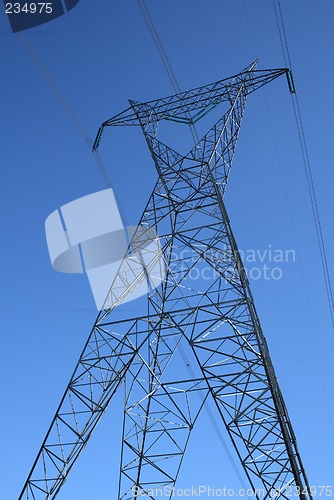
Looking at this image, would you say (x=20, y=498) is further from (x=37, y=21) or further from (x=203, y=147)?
(x=37, y=21)

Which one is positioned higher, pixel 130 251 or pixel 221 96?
pixel 221 96

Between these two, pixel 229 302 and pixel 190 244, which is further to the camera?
pixel 190 244

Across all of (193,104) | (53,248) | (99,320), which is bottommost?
(99,320)

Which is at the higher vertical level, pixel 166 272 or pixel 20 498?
pixel 166 272

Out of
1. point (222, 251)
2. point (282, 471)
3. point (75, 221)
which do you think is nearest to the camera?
point (282, 471)

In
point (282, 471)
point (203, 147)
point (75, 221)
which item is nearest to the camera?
point (282, 471)

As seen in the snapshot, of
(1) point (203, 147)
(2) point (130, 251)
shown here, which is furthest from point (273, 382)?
(1) point (203, 147)

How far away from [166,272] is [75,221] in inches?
Result: 229

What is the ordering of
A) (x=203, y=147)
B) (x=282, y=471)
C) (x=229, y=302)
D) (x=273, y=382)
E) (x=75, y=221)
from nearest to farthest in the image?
(x=282, y=471) → (x=273, y=382) → (x=229, y=302) → (x=203, y=147) → (x=75, y=221)

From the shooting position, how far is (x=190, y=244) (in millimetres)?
14703

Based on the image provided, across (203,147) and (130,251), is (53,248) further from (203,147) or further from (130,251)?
(203,147)

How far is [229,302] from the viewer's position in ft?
43.9

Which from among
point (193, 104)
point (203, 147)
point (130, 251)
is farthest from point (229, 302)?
point (193, 104)

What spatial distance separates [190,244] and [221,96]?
5847mm
